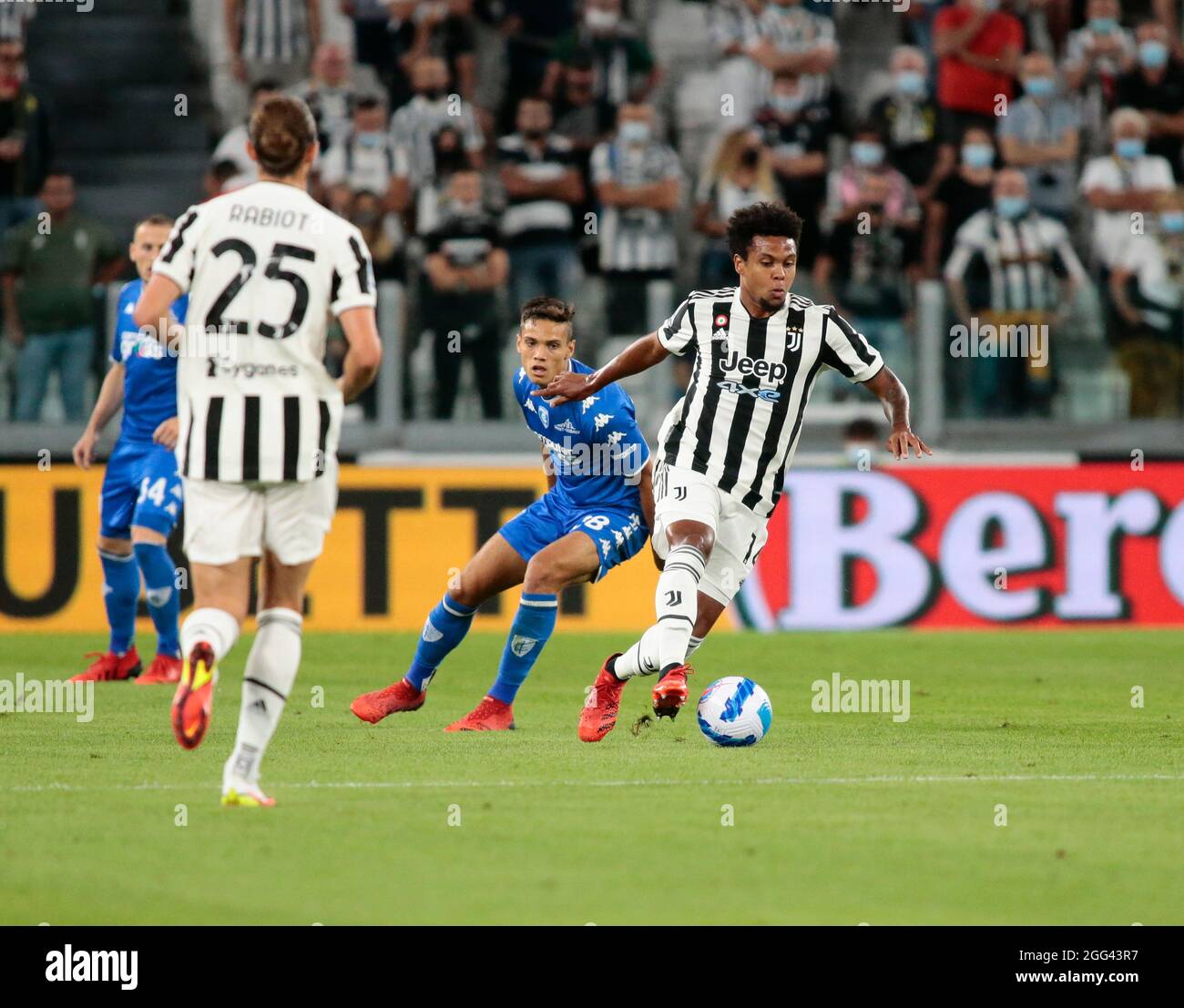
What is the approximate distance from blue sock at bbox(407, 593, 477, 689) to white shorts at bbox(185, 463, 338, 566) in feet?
8.23

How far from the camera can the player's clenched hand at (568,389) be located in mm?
8195

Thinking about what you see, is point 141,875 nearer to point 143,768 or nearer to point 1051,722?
point 143,768

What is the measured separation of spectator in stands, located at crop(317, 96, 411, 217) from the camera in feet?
50.8

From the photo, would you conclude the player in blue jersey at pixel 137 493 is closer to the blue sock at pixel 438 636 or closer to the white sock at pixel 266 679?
the blue sock at pixel 438 636

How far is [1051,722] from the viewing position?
9227 mm

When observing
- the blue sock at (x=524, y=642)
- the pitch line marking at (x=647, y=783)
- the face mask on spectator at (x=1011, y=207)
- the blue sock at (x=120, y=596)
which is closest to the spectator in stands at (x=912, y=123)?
the face mask on spectator at (x=1011, y=207)

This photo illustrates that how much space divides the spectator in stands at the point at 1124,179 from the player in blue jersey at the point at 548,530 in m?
8.05

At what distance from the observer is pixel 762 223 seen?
8148 millimetres

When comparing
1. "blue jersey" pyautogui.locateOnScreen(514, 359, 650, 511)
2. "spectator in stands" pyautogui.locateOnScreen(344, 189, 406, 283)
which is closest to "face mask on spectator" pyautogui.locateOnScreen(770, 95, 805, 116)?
"spectator in stands" pyautogui.locateOnScreen(344, 189, 406, 283)

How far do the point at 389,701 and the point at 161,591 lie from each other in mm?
2437

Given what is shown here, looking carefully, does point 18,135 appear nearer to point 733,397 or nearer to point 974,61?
point 974,61

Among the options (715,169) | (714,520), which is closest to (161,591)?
(714,520)

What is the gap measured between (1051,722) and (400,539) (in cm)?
595
